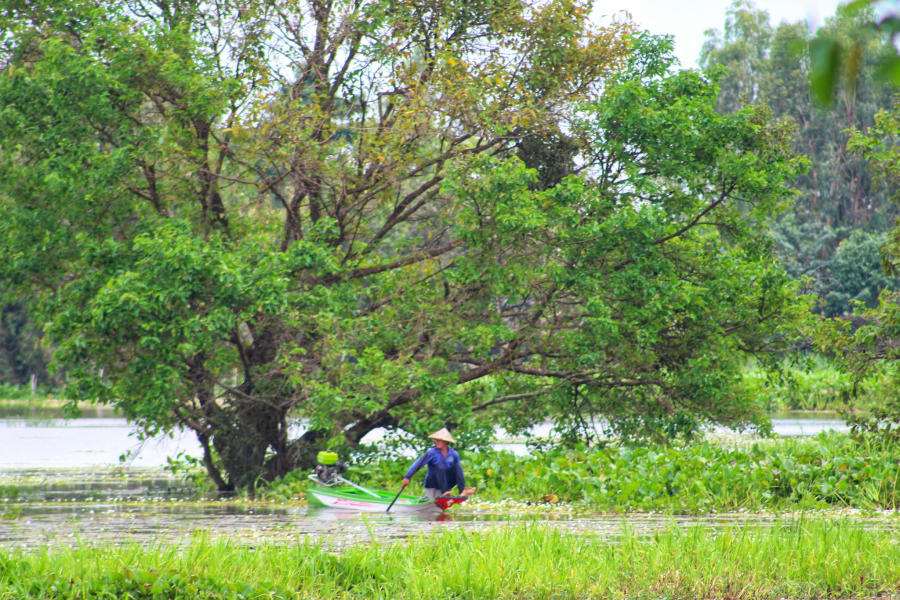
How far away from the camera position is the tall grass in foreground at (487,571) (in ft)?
22.0

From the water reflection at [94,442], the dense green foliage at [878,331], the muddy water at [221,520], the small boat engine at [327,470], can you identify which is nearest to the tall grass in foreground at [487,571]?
the muddy water at [221,520]

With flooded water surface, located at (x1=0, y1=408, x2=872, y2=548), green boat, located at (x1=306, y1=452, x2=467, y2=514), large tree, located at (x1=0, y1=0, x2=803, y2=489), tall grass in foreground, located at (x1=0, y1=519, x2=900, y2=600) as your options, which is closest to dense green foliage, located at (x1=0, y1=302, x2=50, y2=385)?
flooded water surface, located at (x1=0, y1=408, x2=872, y2=548)

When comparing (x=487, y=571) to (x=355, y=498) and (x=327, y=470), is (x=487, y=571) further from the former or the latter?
(x=327, y=470)

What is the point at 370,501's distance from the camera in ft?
48.5

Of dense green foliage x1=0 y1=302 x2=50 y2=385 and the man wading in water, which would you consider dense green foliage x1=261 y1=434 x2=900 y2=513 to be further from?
dense green foliage x1=0 y1=302 x2=50 y2=385

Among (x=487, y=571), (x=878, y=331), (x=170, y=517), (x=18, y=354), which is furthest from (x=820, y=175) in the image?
(x=487, y=571)

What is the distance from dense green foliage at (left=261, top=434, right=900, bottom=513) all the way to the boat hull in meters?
1.42

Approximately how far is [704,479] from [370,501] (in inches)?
186

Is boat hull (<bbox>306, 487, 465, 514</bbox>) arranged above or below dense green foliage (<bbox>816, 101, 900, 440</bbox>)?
below

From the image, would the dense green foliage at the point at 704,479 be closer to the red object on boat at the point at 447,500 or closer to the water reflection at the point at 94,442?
the red object on boat at the point at 447,500

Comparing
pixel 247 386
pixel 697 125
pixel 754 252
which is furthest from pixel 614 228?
pixel 247 386

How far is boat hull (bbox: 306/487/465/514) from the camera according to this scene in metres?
14.2

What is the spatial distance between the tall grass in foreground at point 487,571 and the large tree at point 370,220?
7.72m

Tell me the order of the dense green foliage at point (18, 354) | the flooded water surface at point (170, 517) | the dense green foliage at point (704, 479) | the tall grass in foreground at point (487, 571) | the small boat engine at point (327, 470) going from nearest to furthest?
the tall grass in foreground at point (487, 571) < the flooded water surface at point (170, 517) < the dense green foliage at point (704, 479) < the small boat engine at point (327, 470) < the dense green foliage at point (18, 354)
